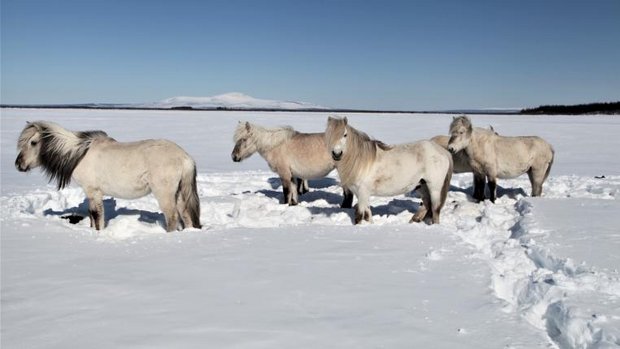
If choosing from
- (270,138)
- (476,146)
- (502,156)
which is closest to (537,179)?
(502,156)

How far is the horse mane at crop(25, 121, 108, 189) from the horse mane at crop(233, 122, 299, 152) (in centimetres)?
310

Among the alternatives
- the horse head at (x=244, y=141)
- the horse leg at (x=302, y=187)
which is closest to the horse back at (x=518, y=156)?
the horse leg at (x=302, y=187)

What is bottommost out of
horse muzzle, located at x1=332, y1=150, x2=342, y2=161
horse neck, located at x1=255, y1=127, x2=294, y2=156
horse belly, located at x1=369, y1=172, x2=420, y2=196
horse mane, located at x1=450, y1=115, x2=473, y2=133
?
horse belly, located at x1=369, y1=172, x2=420, y2=196

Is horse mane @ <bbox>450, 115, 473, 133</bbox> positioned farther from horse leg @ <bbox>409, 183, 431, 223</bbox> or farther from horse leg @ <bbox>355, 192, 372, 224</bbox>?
horse leg @ <bbox>355, 192, 372, 224</bbox>

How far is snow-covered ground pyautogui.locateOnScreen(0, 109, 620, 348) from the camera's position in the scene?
2562 mm

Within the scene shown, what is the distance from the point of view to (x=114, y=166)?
586 centimetres

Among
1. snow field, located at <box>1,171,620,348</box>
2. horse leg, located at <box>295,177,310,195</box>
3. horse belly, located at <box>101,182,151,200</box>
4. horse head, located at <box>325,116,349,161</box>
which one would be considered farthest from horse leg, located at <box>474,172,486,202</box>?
horse belly, located at <box>101,182,151,200</box>

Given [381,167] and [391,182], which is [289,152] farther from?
[391,182]

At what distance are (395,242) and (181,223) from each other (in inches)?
132

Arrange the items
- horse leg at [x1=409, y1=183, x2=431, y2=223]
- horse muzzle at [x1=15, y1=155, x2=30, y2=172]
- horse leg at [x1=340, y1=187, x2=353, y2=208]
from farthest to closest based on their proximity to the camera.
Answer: horse leg at [x1=340, y1=187, x2=353, y2=208], horse leg at [x1=409, y1=183, x2=431, y2=223], horse muzzle at [x1=15, y1=155, x2=30, y2=172]

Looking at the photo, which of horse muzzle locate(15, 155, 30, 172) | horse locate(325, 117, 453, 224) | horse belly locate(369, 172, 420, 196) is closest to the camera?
horse muzzle locate(15, 155, 30, 172)

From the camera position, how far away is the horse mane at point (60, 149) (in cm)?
599

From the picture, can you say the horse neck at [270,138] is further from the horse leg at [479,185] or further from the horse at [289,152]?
the horse leg at [479,185]

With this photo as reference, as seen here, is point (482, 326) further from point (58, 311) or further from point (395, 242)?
point (58, 311)
